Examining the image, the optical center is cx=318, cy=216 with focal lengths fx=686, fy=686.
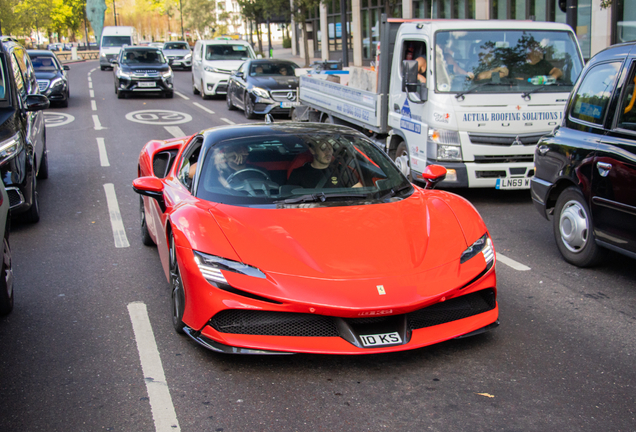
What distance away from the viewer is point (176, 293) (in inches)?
176

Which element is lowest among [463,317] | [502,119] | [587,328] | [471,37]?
[587,328]

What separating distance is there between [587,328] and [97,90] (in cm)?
2536

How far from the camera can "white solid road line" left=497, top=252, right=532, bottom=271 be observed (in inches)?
238

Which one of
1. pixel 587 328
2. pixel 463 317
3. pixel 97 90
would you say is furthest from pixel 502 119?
pixel 97 90

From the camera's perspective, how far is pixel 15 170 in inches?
292

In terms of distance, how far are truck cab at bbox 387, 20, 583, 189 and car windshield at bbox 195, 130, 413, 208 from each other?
313 cm

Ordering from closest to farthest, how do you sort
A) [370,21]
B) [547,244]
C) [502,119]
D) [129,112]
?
[547,244]
[502,119]
[129,112]
[370,21]

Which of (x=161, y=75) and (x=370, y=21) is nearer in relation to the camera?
(x=161, y=75)

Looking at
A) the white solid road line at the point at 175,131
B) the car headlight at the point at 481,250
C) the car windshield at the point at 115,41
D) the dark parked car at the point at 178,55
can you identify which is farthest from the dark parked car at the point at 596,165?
the dark parked car at the point at 178,55

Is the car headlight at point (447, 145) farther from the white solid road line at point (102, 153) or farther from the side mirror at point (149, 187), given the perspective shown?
the white solid road line at point (102, 153)

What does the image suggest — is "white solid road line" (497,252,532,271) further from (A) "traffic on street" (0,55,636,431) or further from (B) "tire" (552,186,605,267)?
(B) "tire" (552,186,605,267)

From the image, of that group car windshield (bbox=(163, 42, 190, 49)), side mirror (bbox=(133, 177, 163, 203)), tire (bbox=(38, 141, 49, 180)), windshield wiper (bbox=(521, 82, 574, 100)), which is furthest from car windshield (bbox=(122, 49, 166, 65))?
car windshield (bbox=(163, 42, 190, 49))

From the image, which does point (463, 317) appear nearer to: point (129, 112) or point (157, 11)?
point (129, 112)

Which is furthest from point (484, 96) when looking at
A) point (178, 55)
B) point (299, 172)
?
point (178, 55)
